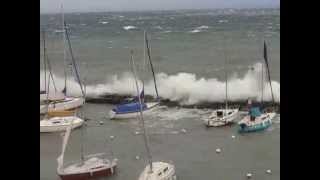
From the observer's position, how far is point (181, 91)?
8539 millimetres

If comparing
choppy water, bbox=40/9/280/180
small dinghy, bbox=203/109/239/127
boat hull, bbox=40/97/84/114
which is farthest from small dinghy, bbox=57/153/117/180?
boat hull, bbox=40/97/84/114

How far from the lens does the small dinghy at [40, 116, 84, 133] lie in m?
6.11

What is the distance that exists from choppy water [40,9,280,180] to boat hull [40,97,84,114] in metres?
0.14

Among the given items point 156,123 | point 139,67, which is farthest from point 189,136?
point 139,67

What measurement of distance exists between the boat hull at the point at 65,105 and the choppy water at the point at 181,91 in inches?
5.5

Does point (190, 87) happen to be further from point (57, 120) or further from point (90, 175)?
point (90, 175)

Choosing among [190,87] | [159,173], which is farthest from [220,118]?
[190,87]

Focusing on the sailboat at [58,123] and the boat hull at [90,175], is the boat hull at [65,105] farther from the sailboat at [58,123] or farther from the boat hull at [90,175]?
the boat hull at [90,175]

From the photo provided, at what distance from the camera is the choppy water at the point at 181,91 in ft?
16.9

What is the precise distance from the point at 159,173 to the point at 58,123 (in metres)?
1.89

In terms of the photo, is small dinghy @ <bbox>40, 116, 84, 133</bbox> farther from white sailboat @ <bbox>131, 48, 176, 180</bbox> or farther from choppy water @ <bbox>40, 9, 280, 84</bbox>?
choppy water @ <bbox>40, 9, 280, 84</bbox>
